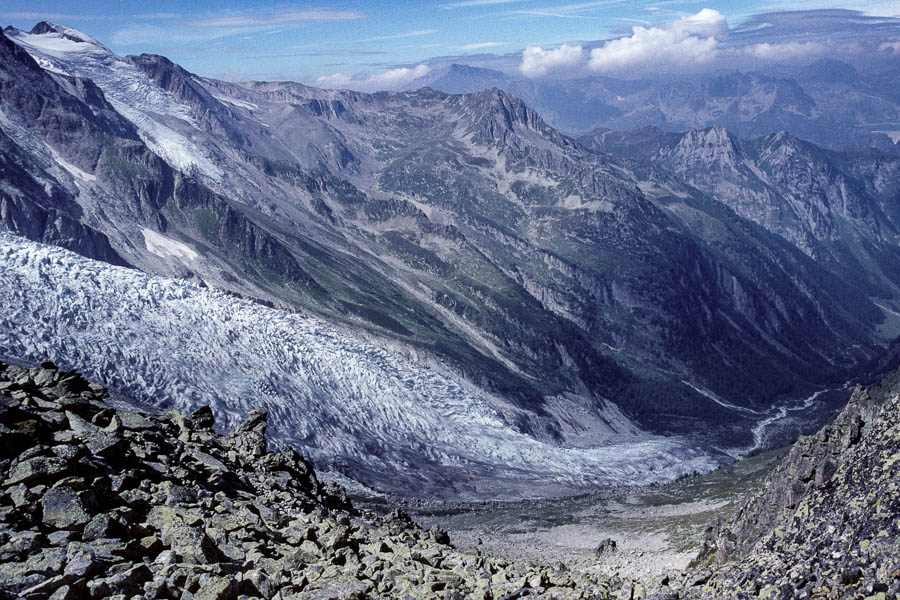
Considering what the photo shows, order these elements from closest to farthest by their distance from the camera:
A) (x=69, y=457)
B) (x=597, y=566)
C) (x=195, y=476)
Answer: (x=69, y=457) < (x=195, y=476) < (x=597, y=566)

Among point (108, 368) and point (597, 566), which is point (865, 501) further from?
point (108, 368)

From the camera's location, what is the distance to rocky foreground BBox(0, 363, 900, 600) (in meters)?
25.1

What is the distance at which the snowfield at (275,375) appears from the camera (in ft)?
423

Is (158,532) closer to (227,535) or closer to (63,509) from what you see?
(227,535)

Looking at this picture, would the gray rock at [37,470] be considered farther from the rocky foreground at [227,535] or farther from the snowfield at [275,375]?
the snowfield at [275,375]

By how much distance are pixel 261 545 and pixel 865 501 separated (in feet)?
87.4

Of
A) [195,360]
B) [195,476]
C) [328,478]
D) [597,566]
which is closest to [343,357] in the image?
[195,360]

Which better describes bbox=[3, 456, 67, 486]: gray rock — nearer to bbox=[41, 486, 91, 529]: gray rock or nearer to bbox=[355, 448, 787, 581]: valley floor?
bbox=[41, 486, 91, 529]: gray rock

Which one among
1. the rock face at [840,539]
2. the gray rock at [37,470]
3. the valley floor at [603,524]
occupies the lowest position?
the valley floor at [603,524]

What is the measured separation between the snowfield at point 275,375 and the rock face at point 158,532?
93.0m

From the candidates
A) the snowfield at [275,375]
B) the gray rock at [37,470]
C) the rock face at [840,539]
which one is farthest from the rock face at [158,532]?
the snowfield at [275,375]

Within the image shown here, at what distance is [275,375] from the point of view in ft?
498

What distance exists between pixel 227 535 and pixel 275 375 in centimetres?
12379

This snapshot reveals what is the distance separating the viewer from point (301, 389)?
154 metres
